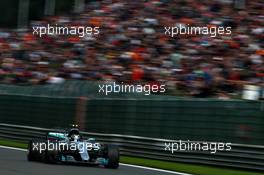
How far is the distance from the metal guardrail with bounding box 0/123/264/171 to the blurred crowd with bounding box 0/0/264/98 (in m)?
1.40

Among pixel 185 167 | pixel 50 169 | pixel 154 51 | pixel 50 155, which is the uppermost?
pixel 154 51

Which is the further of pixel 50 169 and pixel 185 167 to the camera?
pixel 185 167

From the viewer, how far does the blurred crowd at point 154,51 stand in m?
14.7

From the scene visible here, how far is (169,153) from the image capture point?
13984mm

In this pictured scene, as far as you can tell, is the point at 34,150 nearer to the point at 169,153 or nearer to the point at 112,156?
the point at 112,156

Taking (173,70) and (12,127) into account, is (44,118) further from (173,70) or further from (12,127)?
(173,70)

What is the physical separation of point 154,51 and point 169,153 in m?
4.29

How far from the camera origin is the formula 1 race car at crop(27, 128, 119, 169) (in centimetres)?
1155

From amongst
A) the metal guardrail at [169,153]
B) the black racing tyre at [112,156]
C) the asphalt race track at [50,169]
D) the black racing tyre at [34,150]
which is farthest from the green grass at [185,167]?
the black racing tyre at [34,150]

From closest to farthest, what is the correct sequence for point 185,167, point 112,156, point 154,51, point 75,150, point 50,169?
point 50,169, point 75,150, point 112,156, point 185,167, point 154,51

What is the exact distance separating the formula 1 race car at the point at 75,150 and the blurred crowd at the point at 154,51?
3.35 meters

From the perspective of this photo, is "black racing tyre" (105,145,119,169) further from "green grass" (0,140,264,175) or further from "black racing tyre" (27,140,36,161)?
"black racing tyre" (27,140,36,161)

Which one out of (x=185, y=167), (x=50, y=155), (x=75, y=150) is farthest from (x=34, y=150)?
(x=185, y=167)

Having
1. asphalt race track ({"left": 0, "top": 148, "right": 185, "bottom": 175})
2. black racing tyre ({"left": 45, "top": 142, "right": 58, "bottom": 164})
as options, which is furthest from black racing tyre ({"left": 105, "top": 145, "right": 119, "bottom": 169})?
black racing tyre ({"left": 45, "top": 142, "right": 58, "bottom": 164})
